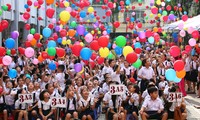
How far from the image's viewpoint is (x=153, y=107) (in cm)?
956

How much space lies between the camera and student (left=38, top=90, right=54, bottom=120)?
1010cm

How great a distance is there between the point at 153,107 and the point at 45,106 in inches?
96.6

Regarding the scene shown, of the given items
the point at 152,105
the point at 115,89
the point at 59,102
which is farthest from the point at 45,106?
the point at 152,105

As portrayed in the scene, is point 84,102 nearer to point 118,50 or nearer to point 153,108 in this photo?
point 153,108

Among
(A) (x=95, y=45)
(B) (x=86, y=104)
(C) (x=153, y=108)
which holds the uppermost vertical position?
(A) (x=95, y=45)

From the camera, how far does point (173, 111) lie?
10539 millimetres

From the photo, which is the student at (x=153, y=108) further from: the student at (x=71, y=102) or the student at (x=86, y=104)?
the student at (x=71, y=102)

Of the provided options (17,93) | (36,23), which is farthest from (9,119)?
(36,23)

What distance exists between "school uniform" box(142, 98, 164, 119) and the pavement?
2781mm

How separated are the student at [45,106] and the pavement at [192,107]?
2.48 meters

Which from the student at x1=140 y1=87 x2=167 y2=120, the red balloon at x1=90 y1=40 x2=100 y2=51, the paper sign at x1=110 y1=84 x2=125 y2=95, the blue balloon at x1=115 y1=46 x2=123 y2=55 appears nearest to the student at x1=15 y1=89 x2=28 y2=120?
the paper sign at x1=110 y1=84 x2=125 y2=95

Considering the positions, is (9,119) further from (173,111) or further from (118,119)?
(173,111)

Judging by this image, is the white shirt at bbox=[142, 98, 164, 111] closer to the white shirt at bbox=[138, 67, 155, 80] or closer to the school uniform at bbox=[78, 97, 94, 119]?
the school uniform at bbox=[78, 97, 94, 119]

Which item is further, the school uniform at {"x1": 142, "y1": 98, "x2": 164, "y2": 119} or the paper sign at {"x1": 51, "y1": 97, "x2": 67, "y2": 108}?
the paper sign at {"x1": 51, "y1": 97, "x2": 67, "y2": 108}
